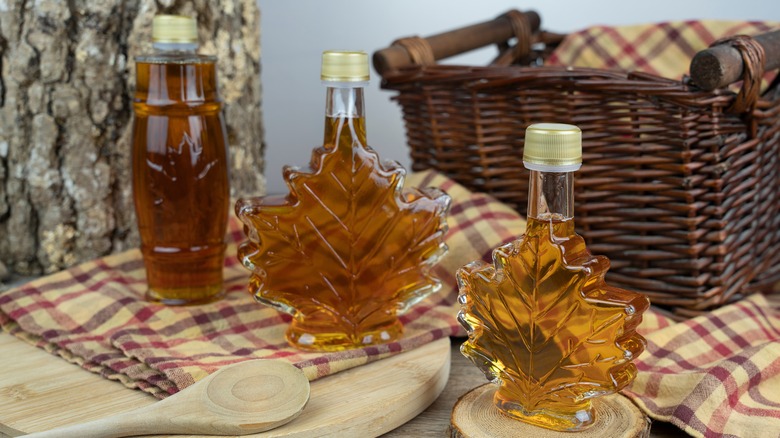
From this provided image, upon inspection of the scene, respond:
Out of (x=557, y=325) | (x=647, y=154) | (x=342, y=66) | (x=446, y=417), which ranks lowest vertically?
(x=446, y=417)

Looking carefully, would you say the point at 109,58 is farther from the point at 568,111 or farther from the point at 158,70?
the point at 568,111

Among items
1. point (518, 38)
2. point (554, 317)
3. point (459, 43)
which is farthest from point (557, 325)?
point (518, 38)

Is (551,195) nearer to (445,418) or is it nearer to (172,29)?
(445,418)

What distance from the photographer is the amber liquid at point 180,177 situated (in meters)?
1.08

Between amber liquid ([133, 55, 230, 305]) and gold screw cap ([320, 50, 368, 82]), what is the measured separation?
244 millimetres

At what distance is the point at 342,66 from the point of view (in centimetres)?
90

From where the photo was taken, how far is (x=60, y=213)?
130 cm

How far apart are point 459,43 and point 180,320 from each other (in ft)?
2.19

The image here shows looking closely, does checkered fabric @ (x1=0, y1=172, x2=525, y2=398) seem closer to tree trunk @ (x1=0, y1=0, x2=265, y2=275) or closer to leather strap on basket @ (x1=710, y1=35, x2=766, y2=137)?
tree trunk @ (x1=0, y1=0, x2=265, y2=275)

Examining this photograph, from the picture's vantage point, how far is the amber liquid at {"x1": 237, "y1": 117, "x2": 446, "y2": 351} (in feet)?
3.16

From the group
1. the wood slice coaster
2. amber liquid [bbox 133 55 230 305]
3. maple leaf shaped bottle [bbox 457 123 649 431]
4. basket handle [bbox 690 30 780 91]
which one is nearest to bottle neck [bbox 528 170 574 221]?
maple leaf shaped bottle [bbox 457 123 649 431]

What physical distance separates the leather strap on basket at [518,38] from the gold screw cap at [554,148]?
0.81 meters

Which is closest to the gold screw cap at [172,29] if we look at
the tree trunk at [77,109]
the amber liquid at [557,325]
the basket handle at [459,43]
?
the tree trunk at [77,109]

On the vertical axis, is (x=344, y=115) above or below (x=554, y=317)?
above
